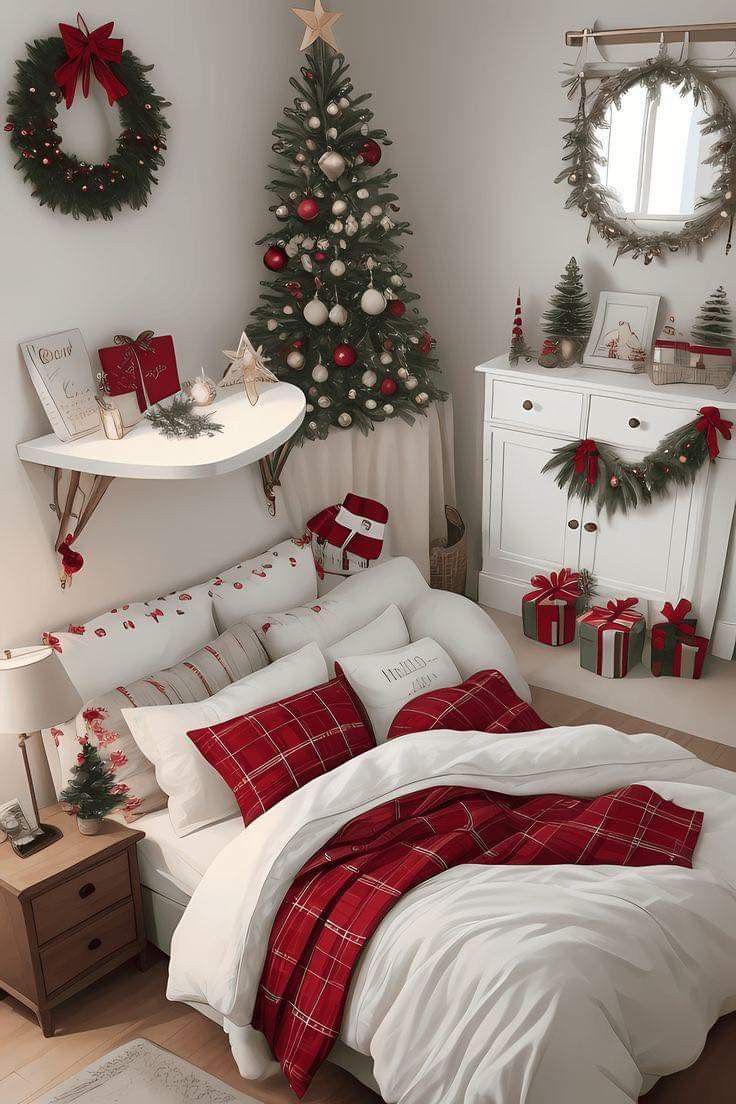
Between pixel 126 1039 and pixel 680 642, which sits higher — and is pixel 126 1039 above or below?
below

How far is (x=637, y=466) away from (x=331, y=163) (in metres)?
1.70

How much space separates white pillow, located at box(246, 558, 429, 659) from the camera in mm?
3457

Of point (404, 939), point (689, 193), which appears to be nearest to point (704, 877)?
point (404, 939)

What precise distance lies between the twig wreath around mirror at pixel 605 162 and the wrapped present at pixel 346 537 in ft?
4.97

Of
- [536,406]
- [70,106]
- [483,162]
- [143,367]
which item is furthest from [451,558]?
[70,106]

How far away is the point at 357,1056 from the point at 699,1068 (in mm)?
786

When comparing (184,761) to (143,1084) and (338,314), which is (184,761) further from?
(338,314)

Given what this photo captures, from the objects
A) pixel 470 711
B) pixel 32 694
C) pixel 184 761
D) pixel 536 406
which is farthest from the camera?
pixel 536 406

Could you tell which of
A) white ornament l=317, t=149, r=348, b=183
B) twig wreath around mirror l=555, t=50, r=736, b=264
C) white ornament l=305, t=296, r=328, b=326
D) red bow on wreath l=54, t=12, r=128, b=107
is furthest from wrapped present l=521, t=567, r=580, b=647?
red bow on wreath l=54, t=12, r=128, b=107

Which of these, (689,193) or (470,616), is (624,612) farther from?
(689,193)

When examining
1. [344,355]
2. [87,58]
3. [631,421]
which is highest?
[87,58]

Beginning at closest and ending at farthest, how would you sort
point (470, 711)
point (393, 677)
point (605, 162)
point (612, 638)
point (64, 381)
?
point (64, 381)
point (470, 711)
point (393, 677)
point (605, 162)
point (612, 638)

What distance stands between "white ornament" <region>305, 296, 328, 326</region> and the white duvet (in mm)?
1757

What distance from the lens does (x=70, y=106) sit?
2.90 meters
